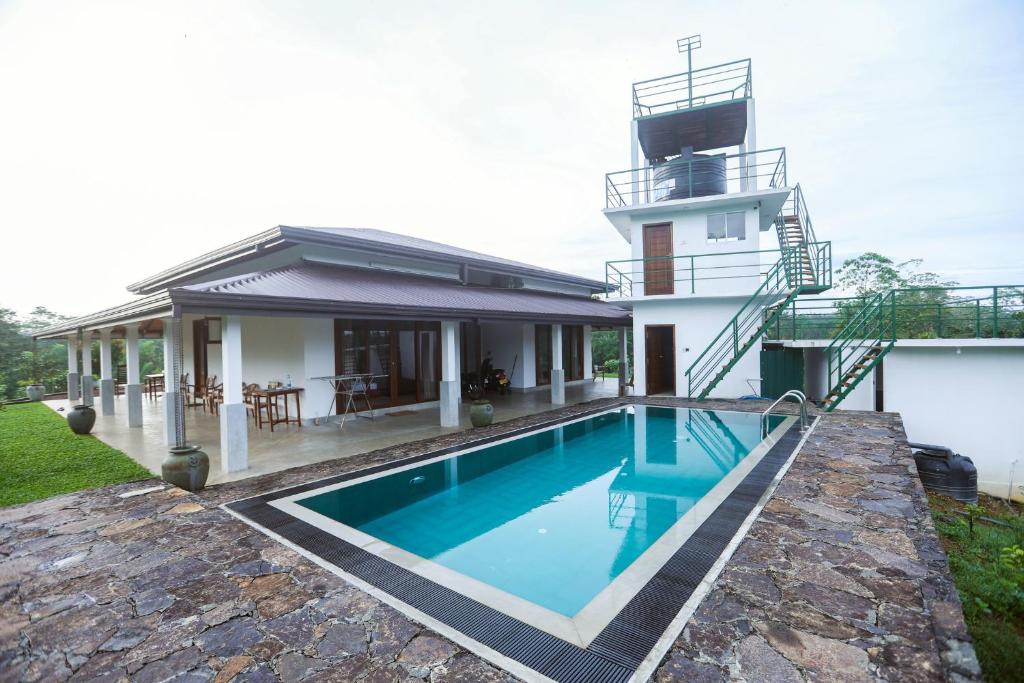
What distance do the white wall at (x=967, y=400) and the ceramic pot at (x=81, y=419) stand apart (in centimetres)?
1810

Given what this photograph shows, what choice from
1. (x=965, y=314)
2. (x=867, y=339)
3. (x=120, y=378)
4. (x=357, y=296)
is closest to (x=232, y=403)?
(x=357, y=296)

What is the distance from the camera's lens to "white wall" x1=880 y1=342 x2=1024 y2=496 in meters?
9.88

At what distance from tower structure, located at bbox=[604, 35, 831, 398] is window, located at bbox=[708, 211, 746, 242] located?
1.1 inches

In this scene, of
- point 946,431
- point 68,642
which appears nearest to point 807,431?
point 946,431

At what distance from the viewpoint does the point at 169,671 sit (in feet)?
8.70

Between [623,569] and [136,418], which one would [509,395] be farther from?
[623,569]

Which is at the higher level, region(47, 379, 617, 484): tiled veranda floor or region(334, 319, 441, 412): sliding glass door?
region(334, 319, 441, 412): sliding glass door

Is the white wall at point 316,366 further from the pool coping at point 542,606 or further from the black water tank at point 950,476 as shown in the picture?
the black water tank at point 950,476

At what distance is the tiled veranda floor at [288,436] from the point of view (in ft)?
24.8

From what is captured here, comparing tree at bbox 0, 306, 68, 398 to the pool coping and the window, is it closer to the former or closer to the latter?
the pool coping

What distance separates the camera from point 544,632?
2.98 m

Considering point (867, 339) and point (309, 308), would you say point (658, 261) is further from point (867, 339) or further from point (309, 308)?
point (309, 308)

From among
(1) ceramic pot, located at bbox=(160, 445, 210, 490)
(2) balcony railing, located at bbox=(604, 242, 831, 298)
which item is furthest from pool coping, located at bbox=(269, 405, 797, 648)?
(2) balcony railing, located at bbox=(604, 242, 831, 298)

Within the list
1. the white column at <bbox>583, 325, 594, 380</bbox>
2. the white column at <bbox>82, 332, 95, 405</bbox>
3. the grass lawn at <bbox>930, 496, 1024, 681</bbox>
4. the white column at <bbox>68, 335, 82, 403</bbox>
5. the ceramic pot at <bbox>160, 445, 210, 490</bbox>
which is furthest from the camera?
the white column at <bbox>583, 325, 594, 380</bbox>
